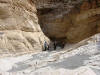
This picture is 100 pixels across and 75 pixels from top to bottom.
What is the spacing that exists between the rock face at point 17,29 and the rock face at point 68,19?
3674 mm

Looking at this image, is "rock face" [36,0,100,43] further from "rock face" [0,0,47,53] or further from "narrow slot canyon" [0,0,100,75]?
"rock face" [0,0,47,53]

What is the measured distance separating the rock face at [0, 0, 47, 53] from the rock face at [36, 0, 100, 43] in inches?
145

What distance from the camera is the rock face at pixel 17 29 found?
8.64 metres

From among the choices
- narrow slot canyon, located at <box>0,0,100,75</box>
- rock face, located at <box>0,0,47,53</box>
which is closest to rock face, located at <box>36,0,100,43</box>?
narrow slot canyon, located at <box>0,0,100,75</box>

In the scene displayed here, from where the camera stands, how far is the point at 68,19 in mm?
14625

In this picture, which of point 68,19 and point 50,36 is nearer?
point 68,19

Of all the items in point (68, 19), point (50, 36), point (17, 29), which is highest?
point (17, 29)

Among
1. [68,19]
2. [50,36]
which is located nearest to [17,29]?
[50,36]

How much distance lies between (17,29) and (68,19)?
6.41m

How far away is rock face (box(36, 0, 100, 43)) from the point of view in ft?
44.7

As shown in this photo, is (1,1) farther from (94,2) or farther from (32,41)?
(94,2)

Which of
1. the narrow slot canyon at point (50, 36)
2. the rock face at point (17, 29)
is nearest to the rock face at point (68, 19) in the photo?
the narrow slot canyon at point (50, 36)

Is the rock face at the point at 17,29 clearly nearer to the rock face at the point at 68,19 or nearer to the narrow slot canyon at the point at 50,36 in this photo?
the narrow slot canyon at the point at 50,36

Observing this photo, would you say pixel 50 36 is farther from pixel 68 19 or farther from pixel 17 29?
pixel 17 29
